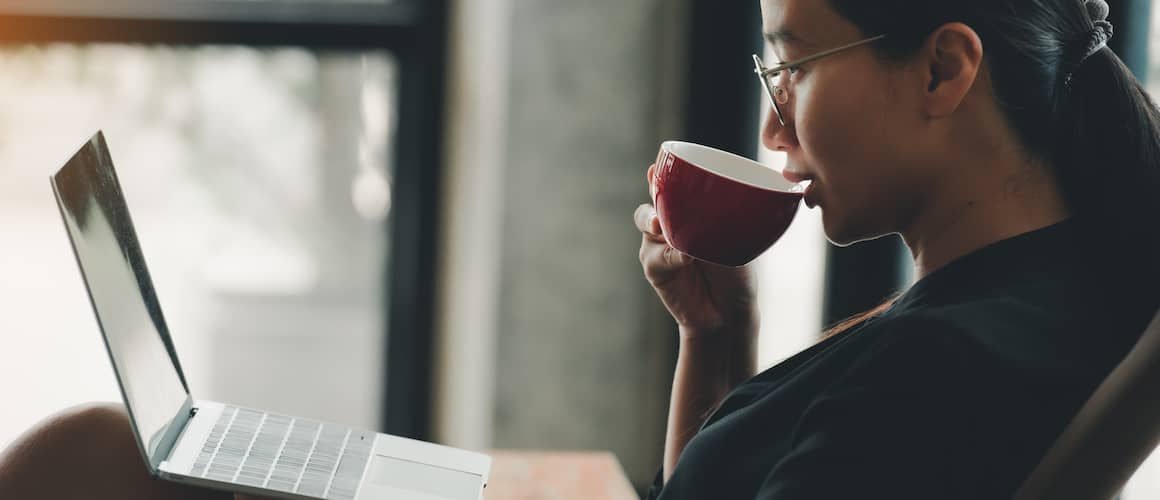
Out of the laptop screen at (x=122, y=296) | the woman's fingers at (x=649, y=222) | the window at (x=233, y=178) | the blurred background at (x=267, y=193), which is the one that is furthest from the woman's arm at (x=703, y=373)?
the window at (x=233, y=178)

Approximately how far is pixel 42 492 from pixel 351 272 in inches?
62.6

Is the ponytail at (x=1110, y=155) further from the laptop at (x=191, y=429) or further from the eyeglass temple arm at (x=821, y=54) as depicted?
the laptop at (x=191, y=429)

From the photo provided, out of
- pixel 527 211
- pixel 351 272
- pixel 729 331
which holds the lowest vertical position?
pixel 351 272

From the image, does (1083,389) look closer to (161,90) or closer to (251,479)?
(251,479)

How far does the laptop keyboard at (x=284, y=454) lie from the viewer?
0.86 metres

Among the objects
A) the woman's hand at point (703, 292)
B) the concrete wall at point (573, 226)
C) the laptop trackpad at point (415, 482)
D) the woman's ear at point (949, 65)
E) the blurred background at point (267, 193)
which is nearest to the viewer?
the woman's ear at point (949, 65)

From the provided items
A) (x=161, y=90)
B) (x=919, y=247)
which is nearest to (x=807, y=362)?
(x=919, y=247)

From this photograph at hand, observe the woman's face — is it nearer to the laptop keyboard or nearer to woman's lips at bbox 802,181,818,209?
woman's lips at bbox 802,181,818,209

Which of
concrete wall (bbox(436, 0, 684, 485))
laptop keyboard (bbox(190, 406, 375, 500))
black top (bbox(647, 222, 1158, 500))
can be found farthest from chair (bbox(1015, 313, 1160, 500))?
concrete wall (bbox(436, 0, 684, 485))

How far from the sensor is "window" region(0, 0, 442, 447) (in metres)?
2.45

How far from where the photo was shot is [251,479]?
0.85 m

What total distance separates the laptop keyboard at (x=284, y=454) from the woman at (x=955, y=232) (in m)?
0.29

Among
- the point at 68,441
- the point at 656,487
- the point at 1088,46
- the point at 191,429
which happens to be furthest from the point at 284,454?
the point at 1088,46

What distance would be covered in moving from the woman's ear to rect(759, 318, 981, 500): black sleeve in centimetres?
16
